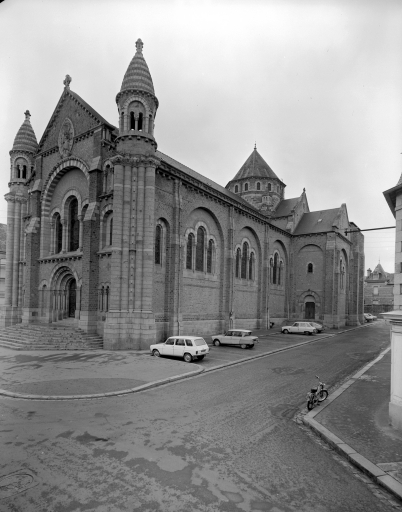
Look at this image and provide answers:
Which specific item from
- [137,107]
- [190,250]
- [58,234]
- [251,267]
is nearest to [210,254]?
[190,250]

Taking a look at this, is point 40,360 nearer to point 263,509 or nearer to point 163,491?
point 163,491

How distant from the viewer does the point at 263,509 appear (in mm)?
5602

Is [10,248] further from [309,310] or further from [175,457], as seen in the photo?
[309,310]

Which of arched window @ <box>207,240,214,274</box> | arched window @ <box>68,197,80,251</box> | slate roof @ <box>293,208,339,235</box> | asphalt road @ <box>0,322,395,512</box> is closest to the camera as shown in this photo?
asphalt road @ <box>0,322,395,512</box>

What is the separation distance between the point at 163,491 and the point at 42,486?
211 cm

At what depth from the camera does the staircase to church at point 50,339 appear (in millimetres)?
21609

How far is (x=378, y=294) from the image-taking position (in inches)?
3516

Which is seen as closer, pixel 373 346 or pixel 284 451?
pixel 284 451

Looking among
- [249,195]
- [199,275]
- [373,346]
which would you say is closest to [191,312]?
[199,275]

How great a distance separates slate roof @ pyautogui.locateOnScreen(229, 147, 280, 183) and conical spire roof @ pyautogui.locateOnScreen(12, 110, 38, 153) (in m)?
30.5

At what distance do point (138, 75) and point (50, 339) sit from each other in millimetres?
18078

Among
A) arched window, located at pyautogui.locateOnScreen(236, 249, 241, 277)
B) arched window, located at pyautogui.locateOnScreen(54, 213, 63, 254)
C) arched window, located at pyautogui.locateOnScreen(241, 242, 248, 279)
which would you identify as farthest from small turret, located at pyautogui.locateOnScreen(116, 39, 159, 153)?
arched window, located at pyautogui.locateOnScreen(241, 242, 248, 279)

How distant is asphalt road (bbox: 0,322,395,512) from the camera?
230 inches

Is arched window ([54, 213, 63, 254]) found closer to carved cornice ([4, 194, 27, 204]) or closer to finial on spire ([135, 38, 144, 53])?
carved cornice ([4, 194, 27, 204])
